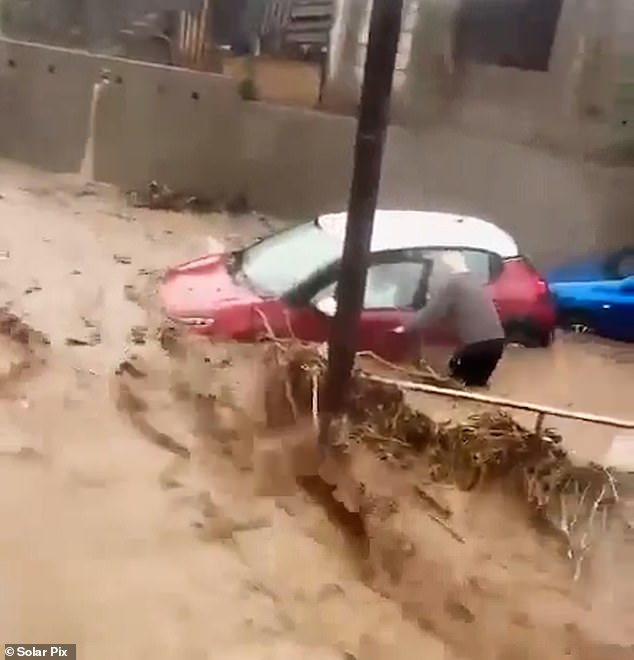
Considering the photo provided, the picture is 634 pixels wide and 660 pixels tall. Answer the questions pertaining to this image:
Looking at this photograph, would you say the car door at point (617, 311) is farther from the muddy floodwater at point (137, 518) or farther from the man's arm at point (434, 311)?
the man's arm at point (434, 311)

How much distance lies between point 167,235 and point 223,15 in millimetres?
282

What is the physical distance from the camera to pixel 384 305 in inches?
52.1

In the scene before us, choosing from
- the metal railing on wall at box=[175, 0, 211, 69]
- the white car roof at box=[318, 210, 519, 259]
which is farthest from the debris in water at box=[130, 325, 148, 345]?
the metal railing on wall at box=[175, 0, 211, 69]

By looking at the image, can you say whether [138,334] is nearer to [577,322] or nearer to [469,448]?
[469,448]

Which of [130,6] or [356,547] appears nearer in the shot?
[356,547]

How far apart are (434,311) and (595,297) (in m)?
0.24

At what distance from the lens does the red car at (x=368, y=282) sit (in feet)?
4.32

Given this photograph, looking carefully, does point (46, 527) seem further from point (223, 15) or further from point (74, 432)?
point (223, 15)

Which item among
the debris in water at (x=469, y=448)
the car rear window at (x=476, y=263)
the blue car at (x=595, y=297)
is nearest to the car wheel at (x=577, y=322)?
the blue car at (x=595, y=297)

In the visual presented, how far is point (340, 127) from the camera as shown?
143 cm

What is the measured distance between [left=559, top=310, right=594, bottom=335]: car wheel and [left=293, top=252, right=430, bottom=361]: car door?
0.19 meters

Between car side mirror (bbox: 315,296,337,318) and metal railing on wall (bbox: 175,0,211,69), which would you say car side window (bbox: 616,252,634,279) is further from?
metal railing on wall (bbox: 175,0,211,69)

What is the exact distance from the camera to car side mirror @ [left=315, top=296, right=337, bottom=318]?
130cm

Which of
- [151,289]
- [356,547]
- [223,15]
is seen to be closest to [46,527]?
[356,547]
